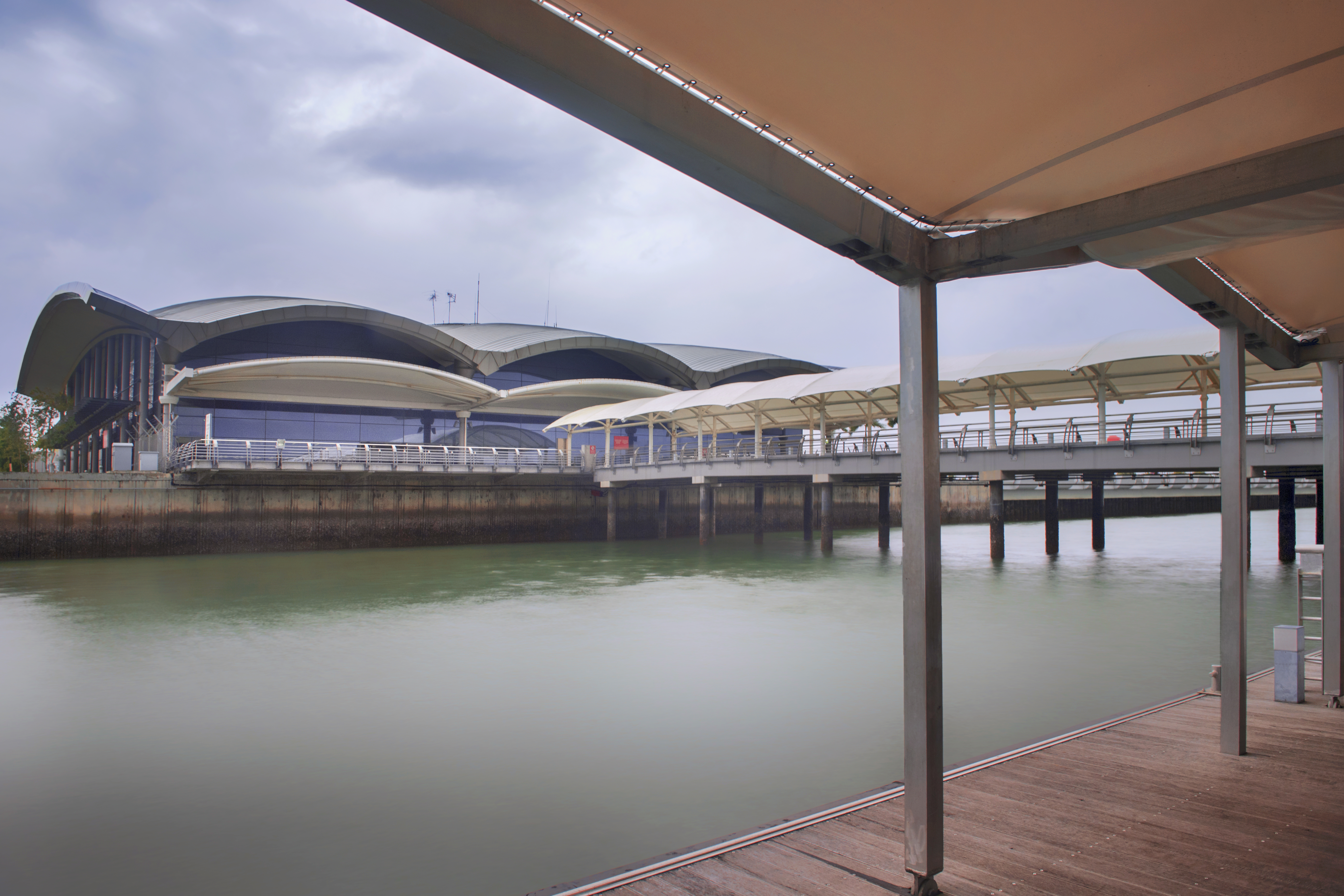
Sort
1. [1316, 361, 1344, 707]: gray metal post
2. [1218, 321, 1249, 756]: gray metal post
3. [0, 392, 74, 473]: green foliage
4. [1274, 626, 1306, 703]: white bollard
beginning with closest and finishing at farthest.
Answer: [1218, 321, 1249, 756]: gray metal post < [1316, 361, 1344, 707]: gray metal post < [1274, 626, 1306, 703]: white bollard < [0, 392, 74, 473]: green foliage

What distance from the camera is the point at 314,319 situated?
1330 inches

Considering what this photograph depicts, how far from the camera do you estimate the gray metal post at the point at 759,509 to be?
32281 mm

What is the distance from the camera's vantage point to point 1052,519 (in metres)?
25.3

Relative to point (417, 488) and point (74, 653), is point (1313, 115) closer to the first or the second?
point (74, 653)

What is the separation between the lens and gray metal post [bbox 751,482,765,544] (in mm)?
32281

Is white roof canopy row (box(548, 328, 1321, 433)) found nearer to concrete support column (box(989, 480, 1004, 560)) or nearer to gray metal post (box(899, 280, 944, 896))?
concrete support column (box(989, 480, 1004, 560))

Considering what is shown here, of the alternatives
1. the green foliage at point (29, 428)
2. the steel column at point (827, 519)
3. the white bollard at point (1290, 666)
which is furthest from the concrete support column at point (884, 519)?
the green foliage at point (29, 428)

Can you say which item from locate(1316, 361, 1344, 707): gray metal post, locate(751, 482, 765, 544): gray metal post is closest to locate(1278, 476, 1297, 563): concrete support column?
locate(751, 482, 765, 544): gray metal post

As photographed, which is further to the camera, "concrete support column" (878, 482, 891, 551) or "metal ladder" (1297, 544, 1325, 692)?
"concrete support column" (878, 482, 891, 551)

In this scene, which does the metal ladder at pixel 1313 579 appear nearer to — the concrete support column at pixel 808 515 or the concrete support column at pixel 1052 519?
the concrete support column at pixel 1052 519

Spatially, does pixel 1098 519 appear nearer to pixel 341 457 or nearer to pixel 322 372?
pixel 341 457

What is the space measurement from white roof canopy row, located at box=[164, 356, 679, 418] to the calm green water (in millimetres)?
13742

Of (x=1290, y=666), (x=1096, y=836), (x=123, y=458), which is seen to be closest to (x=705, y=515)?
(x=123, y=458)

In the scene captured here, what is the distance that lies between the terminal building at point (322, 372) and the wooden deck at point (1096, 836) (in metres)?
31.2
